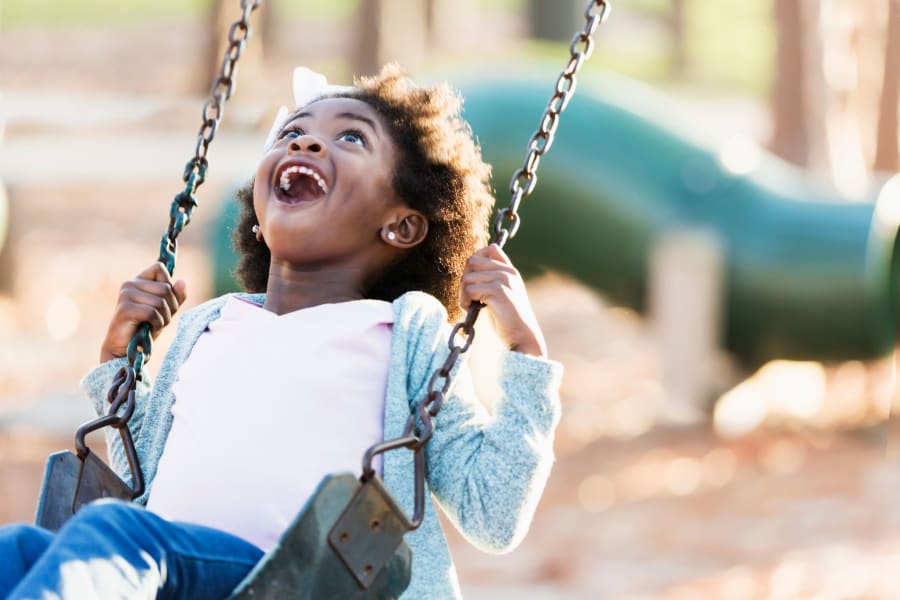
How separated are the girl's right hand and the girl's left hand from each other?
0.60m

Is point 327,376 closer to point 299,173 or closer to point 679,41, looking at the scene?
point 299,173

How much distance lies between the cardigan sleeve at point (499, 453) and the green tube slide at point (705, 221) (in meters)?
3.60

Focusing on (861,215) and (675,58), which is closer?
(861,215)

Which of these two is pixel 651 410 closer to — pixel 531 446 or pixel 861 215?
pixel 861 215

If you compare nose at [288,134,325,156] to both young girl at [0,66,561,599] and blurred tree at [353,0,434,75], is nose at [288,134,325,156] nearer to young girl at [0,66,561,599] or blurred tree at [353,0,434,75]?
young girl at [0,66,561,599]

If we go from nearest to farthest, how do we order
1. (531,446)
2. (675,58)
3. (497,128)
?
(531,446) → (497,128) → (675,58)

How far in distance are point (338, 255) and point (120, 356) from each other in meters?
0.47

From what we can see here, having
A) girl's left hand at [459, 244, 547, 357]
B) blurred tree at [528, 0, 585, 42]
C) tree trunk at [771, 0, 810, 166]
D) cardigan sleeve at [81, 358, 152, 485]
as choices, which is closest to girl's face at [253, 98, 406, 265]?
girl's left hand at [459, 244, 547, 357]

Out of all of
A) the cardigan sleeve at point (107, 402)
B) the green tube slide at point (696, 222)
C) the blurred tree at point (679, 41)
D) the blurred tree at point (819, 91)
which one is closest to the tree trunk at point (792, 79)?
the blurred tree at point (819, 91)

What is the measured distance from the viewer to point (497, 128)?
589cm

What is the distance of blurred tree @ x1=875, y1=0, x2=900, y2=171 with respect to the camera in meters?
10.8

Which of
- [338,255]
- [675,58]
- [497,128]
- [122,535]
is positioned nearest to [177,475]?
[122,535]

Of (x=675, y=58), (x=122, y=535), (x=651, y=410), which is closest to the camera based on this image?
(x=122, y=535)

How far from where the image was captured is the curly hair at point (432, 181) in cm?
245
